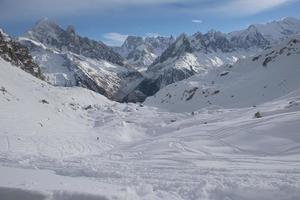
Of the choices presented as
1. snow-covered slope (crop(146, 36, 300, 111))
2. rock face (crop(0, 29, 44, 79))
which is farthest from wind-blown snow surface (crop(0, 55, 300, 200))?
rock face (crop(0, 29, 44, 79))

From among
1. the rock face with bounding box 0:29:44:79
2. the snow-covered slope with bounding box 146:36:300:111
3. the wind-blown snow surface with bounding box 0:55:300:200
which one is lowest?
the wind-blown snow surface with bounding box 0:55:300:200

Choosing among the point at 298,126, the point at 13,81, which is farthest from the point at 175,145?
the point at 13,81

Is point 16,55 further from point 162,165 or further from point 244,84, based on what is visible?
point 162,165

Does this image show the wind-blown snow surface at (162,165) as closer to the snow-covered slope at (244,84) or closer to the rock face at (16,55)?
the snow-covered slope at (244,84)

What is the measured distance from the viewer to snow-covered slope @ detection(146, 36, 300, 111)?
9106 centimetres

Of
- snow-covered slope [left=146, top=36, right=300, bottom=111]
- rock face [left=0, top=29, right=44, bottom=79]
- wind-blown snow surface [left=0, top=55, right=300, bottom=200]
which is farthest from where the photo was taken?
rock face [left=0, top=29, right=44, bottom=79]

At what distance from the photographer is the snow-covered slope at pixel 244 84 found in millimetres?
91062

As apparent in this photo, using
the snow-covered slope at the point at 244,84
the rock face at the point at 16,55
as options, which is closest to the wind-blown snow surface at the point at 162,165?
the snow-covered slope at the point at 244,84

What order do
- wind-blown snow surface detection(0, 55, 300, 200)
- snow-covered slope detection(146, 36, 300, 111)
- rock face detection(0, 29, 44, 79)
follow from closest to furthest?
wind-blown snow surface detection(0, 55, 300, 200) → snow-covered slope detection(146, 36, 300, 111) → rock face detection(0, 29, 44, 79)

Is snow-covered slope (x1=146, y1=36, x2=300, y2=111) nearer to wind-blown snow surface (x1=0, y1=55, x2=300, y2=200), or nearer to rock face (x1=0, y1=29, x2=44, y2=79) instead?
rock face (x1=0, y1=29, x2=44, y2=79)

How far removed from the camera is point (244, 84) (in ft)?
337

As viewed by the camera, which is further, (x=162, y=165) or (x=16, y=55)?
(x=16, y=55)

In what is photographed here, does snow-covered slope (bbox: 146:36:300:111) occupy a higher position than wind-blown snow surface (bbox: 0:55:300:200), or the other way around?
snow-covered slope (bbox: 146:36:300:111)

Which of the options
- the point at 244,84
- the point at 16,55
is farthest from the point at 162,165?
the point at 16,55
